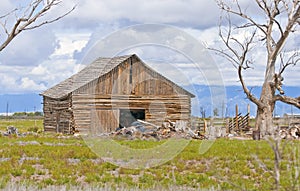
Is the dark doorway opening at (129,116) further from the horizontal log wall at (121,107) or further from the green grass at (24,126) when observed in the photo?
the green grass at (24,126)

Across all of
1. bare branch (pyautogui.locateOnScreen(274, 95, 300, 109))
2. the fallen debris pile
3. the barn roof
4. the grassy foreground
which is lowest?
the grassy foreground

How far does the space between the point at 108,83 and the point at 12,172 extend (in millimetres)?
26352

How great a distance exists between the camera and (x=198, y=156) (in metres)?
20.6

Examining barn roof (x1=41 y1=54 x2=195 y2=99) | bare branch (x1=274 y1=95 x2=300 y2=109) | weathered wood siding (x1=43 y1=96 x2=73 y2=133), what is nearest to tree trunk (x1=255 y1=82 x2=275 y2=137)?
bare branch (x1=274 y1=95 x2=300 y2=109)

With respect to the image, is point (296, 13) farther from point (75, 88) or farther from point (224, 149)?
point (75, 88)

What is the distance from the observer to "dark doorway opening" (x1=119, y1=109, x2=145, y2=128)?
4444 centimetres

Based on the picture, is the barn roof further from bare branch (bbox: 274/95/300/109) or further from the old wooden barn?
bare branch (bbox: 274/95/300/109)

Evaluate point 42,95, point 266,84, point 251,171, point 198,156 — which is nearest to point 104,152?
point 198,156

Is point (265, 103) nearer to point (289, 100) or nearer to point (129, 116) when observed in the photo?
point (289, 100)

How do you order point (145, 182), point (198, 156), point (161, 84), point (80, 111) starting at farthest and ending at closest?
point (161, 84) < point (80, 111) < point (198, 156) < point (145, 182)

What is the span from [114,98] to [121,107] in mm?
1052

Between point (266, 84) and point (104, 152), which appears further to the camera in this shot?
point (266, 84)

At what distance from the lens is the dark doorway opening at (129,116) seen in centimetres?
4444

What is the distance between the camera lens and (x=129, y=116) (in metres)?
45.4
